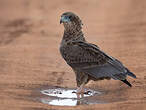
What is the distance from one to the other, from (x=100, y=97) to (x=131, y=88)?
0.73 metres

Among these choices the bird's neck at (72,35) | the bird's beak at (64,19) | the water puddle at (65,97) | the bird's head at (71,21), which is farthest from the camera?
the bird's neck at (72,35)

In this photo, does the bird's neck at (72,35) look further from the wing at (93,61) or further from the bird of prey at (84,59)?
the wing at (93,61)

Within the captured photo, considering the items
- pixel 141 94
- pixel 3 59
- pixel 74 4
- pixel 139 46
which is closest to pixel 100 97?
pixel 141 94

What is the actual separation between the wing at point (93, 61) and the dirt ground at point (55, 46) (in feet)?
1.12

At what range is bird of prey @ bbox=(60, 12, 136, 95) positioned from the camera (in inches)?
332

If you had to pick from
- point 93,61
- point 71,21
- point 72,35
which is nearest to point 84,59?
point 93,61

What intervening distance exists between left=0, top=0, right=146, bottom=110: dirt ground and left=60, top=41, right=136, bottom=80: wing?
341 millimetres

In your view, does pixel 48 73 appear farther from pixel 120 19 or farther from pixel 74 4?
pixel 74 4

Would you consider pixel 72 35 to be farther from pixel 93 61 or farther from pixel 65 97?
pixel 65 97

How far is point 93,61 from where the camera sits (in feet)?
28.3

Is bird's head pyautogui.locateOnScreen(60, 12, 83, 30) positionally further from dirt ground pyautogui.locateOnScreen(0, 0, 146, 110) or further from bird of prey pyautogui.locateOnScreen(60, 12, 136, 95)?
dirt ground pyautogui.locateOnScreen(0, 0, 146, 110)

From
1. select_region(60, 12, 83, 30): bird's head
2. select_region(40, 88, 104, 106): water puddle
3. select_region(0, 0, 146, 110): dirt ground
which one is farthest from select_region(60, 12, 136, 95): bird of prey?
select_region(0, 0, 146, 110): dirt ground

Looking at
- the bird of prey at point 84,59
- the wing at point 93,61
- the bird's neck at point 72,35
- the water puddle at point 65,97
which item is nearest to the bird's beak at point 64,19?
the bird of prey at point 84,59

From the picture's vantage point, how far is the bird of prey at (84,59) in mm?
8422
